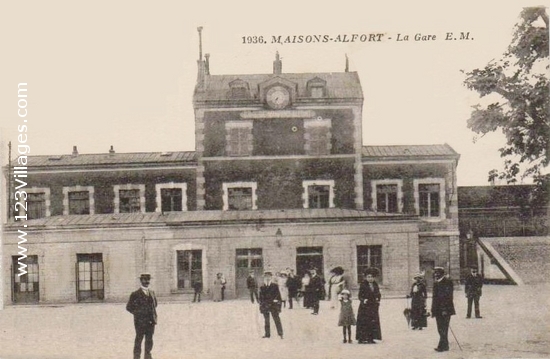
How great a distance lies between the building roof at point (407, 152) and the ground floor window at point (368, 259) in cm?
100


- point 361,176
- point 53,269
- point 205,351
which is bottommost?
point 205,351

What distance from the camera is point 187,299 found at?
36.4 ft

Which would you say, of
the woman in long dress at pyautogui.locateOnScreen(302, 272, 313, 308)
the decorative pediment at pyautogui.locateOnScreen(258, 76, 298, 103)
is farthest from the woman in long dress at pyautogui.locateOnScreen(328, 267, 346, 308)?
the decorative pediment at pyautogui.locateOnScreen(258, 76, 298, 103)

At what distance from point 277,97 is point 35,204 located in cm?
273

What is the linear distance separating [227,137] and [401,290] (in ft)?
8.13

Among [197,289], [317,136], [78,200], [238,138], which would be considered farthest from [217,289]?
[317,136]

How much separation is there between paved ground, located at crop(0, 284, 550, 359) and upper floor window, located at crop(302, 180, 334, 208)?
1087mm

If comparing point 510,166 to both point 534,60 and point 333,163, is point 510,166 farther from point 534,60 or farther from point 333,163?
point 333,163

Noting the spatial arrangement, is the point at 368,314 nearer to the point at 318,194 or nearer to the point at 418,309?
the point at 418,309

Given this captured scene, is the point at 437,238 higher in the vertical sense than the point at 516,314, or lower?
higher

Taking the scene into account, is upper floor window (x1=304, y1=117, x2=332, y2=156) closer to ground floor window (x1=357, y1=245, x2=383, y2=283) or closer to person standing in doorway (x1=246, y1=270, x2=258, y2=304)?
ground floor window (x1=357, y1=245, x2=383, y2=283)

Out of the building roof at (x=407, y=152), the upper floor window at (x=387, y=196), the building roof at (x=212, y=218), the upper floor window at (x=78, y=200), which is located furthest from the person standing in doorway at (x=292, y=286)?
the upper floor window at (x=78, y=200)

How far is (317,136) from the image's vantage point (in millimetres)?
10758

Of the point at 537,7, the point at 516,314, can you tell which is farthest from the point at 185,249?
the point at 537,7
